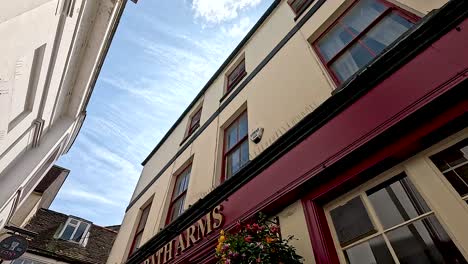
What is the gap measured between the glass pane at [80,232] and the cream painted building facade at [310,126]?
24.2ft

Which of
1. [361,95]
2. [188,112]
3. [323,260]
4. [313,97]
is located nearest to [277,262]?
[323,260]

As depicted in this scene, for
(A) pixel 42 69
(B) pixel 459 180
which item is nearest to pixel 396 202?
(B) pixel 459 180

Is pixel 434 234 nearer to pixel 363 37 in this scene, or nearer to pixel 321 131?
pixel 321 131

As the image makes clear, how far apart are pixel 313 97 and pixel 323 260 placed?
8.25 feet

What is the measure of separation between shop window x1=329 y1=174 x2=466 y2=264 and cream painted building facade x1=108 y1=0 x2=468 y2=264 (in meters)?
0.04

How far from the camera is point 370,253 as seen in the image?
7.61 ft

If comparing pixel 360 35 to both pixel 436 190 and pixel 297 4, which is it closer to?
pixel 436 190

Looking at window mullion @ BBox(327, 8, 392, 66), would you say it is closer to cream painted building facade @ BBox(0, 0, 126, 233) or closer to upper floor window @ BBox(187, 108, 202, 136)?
cream painted building facade @ BBox(0, 0, 126, 233)

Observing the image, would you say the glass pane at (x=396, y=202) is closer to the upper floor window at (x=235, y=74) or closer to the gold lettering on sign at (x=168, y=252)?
the gold lettering on sign at (x=168, y=252)

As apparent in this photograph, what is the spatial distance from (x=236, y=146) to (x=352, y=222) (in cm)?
362

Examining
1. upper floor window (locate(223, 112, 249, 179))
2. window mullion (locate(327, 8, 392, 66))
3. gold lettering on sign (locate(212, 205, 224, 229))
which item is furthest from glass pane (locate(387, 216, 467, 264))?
upper floor window (locate(223, 112, 249, 179))

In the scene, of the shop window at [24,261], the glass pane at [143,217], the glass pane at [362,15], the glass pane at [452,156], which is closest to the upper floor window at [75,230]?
the shop window at [24,261]

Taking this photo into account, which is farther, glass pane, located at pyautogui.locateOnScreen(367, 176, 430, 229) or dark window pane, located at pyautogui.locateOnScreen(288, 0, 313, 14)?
dark window pane, located at pyautogui.locateOnScreen(288, 0, 313, 14)

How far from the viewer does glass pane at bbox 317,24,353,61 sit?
14.3 ft
